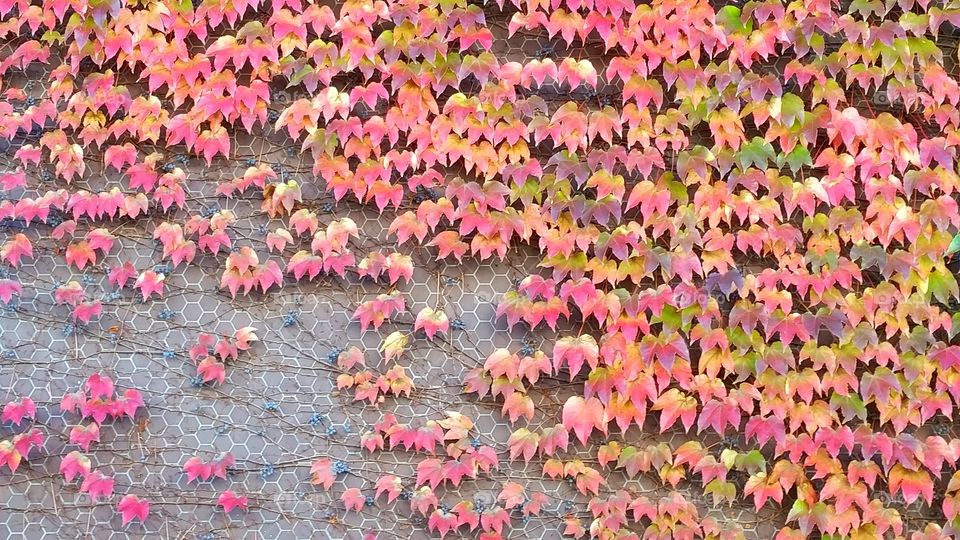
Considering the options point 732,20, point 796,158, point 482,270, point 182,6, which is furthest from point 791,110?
point 182,6

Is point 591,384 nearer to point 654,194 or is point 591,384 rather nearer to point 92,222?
point 654,194

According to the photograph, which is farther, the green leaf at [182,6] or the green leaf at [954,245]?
the green leaf at [182,6]

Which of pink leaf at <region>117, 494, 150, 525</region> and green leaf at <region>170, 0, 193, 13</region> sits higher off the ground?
green leaf at <region>170, 0, 193, 13</region>

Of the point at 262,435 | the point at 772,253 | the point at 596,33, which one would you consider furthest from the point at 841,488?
the point at 262,435

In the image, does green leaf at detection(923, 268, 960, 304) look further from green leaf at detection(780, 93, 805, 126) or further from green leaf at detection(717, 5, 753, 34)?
green leaf at detection(717, 5, 753, 34)

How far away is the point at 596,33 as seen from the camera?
7.68 feet

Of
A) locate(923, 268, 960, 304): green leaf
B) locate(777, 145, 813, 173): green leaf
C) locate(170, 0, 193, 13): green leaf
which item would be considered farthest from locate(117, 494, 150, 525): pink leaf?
locate(923, 268, 960, 304): green leaf

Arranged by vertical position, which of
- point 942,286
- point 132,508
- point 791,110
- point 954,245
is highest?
point 791,110

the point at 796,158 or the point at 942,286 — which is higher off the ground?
the point at 796,158

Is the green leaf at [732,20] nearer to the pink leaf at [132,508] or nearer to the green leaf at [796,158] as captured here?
the green leaf at [796,158]

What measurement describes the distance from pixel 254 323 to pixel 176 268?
0.27 m

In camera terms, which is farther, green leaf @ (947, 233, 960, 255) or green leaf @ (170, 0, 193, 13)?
green leaf @ (170, 0, 193, 13)

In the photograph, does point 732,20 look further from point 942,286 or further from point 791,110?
point 942,286

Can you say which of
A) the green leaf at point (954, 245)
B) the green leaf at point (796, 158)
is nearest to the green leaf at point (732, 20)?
the green leaf at point (796, 158)
